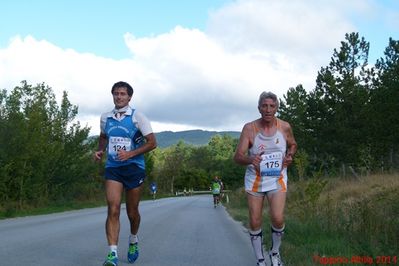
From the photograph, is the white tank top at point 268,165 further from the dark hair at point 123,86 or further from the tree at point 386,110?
the tree at point 386,110

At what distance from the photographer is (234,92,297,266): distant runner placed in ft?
20.5

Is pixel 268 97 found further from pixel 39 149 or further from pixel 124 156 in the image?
pixel 39 149

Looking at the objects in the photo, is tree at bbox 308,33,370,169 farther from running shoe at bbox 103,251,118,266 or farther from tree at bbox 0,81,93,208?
running shoe at bbox 103,251,118,266

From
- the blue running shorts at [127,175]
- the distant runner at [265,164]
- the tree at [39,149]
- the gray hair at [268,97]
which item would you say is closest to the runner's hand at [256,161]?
the distant runner at [265,164]

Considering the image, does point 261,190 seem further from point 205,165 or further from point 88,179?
point 205,165

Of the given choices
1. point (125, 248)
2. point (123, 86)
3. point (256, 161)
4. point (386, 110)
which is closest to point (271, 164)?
point (256, 161)

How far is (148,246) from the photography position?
9.14m

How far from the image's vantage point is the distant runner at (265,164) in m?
6.24

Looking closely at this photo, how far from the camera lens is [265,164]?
623 cm

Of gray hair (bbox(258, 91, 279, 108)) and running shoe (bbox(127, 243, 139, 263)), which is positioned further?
running shoe (bbox(127, 243, 139, 263))

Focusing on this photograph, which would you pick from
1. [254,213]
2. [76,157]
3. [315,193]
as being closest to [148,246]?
[254,213]

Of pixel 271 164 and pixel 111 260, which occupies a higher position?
pixel 271 164

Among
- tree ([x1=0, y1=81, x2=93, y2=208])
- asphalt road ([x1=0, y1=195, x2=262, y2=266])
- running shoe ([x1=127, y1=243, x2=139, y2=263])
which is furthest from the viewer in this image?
tree ([x1=0, y1=81, x2=93, y2=208])

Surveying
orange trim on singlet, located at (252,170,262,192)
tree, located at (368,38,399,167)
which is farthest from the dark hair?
tree, located at (368,38,399,167)
